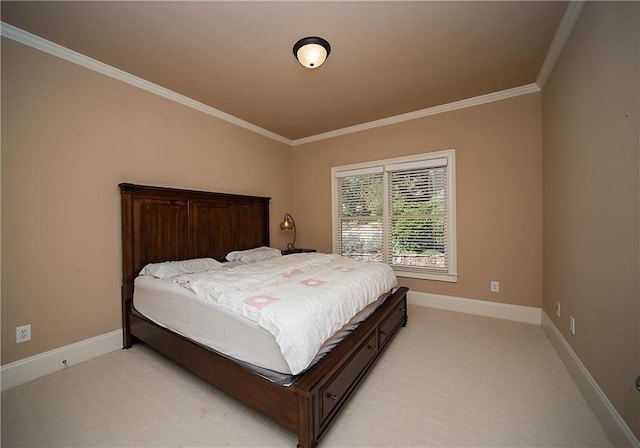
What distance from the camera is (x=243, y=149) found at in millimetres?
3930

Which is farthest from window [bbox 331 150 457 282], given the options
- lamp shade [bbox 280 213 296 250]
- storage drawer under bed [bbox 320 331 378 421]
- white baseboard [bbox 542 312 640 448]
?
storage drawer under bed [bbox 320 331 378 421]

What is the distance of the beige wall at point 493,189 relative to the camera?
2986 millimetres

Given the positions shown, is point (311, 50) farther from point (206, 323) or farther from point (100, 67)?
point (206, 323)

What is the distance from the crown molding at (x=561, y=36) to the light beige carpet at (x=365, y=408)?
264 centimetres

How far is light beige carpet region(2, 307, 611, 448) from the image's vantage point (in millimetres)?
1471

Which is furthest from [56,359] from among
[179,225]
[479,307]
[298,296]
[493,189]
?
[493,189]

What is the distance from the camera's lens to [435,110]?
3.50 m

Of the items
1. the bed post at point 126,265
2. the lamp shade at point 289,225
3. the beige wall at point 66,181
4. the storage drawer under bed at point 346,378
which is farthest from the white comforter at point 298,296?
the lamp shade at point 289,225

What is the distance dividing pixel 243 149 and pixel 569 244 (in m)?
3.88

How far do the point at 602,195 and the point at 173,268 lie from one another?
10.9 feet

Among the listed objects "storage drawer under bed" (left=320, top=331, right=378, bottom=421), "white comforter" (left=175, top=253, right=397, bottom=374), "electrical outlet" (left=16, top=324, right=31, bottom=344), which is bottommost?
"storage drawer under bed" (left=320, top=331, right=378, bottom=421)

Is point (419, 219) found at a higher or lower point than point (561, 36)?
lower

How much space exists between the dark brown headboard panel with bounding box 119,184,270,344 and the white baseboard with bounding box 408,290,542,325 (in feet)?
8.35

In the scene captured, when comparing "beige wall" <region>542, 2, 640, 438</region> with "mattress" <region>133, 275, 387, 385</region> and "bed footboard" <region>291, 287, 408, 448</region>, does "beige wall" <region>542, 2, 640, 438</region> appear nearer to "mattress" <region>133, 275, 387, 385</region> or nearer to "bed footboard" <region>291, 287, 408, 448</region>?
"bed footboard" <region>291, 287, 408, 448</region>
